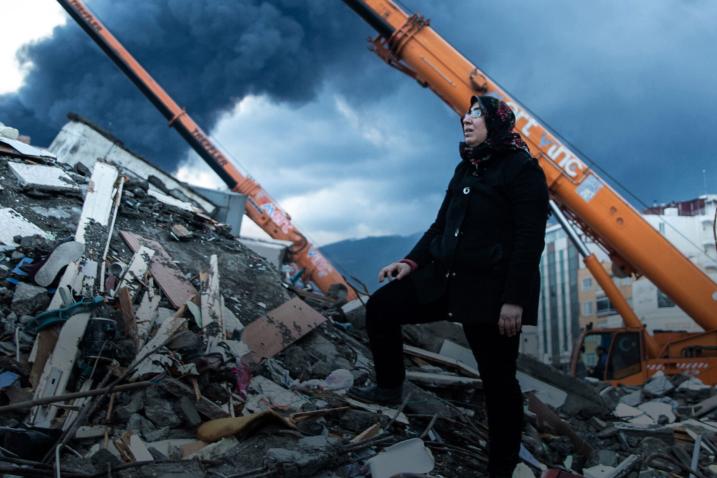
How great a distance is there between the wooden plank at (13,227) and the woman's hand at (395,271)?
3.00 m

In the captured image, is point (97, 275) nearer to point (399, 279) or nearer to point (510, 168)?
point (399, 279)

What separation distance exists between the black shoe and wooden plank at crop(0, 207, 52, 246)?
2.92m

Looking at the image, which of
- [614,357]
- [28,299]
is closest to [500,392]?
[28,299]

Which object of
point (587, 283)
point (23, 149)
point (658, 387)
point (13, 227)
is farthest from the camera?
point (587, 283)

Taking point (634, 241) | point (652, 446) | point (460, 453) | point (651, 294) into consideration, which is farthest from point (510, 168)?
point (651, 294)

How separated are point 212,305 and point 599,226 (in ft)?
21.7

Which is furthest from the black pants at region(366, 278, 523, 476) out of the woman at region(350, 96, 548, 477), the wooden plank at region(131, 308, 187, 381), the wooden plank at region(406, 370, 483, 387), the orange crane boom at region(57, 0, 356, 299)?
the orange crane boom at region(57, 0, 356, 299)

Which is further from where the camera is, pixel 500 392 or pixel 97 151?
pixel 97 151

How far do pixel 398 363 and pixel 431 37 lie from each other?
7970 millimetres

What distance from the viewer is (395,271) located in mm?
3219

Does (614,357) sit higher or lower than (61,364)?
higher

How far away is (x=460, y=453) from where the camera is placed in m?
3.23

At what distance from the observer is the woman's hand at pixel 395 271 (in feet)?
10.4

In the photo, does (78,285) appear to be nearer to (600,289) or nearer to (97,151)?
(97,151)
